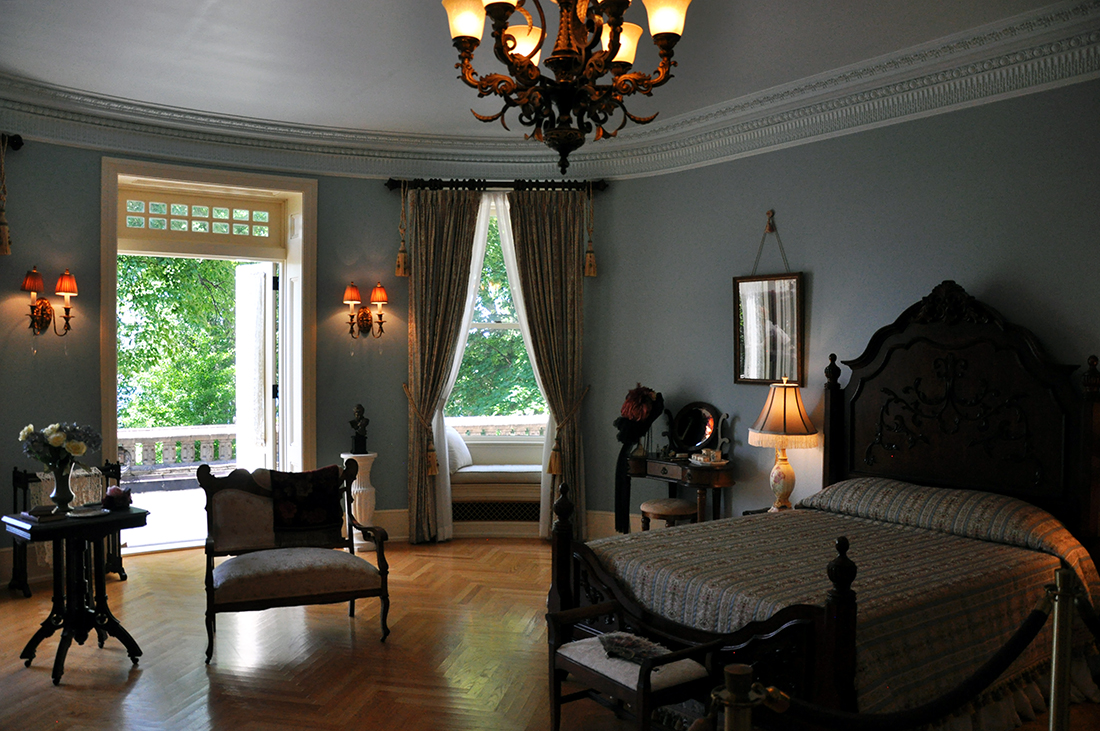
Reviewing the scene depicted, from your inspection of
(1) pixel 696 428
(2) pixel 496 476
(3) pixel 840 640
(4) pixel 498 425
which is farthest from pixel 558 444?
(3) pixel 840 640

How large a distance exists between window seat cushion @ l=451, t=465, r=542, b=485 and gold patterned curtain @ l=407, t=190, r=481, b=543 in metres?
0.28

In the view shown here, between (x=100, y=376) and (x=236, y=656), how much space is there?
8.56 ft

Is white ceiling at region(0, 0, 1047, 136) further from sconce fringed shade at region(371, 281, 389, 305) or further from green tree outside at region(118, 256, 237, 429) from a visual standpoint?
green tree outside at region(118, 256, 237, 429)

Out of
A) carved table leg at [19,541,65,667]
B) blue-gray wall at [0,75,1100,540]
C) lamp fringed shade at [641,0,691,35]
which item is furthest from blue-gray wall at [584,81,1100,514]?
carved table leg at [19,541,65,667]

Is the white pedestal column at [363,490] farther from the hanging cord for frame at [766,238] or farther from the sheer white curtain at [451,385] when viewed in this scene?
the hanging cord for frame at [766,238]

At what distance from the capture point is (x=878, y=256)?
195 inches

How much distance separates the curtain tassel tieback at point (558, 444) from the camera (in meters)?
6.48

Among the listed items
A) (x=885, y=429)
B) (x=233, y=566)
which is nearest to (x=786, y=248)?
(x=885, y=429)

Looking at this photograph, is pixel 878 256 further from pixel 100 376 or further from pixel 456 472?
pixel 100 376

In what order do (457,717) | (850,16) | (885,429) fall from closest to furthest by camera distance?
(457,717) < (850,16) < (885,429)

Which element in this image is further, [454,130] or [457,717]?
[454,130]

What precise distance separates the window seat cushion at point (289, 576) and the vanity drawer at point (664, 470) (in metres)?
2.28

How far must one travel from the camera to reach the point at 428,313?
6.49 metres

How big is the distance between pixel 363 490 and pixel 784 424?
3.20m
